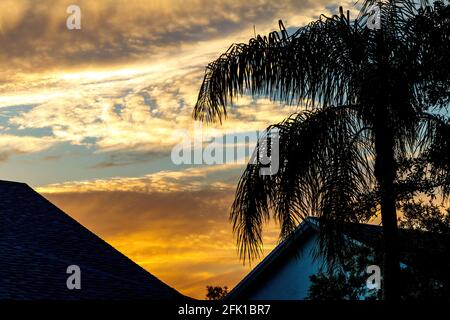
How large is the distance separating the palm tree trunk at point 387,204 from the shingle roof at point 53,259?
21.3 feet

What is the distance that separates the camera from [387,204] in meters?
15.9

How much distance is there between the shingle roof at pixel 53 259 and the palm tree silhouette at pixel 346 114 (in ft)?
16.2

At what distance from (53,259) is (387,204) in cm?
922

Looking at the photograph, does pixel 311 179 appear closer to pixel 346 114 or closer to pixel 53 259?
pixel 346 114

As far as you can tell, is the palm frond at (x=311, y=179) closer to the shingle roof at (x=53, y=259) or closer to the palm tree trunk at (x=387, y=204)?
the palm tree trunk at (x=387, y=204)

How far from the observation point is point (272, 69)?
54.7 feet

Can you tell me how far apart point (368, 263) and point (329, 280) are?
1.69 metres

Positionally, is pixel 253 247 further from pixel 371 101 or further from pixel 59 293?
pixel 59 293

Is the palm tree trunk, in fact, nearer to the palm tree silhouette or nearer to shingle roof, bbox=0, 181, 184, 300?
the palm tree silhouette

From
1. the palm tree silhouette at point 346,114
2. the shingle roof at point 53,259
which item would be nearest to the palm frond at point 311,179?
the palm tree silhouette at point 346,114

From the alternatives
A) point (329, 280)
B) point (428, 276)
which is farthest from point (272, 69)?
point (329, 280)

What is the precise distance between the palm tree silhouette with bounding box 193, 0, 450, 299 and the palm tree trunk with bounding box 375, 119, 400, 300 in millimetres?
21

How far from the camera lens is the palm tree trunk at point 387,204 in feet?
50.8

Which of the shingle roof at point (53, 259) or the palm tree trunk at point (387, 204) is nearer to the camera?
the palm tree trunk at point (387, 204)
